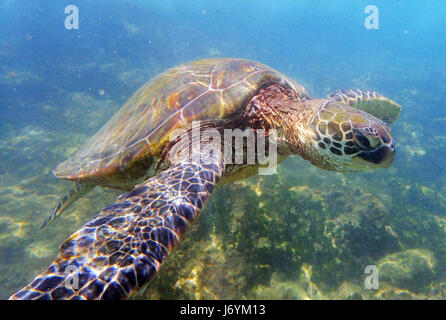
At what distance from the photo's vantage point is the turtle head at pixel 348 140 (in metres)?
2.24

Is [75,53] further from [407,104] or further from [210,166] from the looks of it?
[407,104]

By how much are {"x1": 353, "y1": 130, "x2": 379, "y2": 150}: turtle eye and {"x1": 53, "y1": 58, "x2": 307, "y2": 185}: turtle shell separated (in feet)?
5.07

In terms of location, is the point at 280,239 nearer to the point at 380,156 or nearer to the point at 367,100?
the point at 380,156

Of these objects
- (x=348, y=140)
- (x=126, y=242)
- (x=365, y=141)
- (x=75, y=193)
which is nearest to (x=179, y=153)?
(x=126, y=242)

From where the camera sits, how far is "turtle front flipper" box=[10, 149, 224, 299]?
1.41 meters

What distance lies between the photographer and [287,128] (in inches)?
123

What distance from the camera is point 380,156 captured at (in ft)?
7.38

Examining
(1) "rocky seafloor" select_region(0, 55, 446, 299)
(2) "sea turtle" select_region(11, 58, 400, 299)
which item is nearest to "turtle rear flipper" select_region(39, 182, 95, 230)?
(2) "sea turtle" select_region(11, 58, 400, 299)

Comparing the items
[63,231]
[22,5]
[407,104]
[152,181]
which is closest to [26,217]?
[63,231]

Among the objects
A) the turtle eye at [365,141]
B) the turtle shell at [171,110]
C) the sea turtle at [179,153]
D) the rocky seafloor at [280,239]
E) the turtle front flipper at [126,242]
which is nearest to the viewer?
the turtle front flipper at [126,242]

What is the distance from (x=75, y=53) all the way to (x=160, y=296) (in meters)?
24.1

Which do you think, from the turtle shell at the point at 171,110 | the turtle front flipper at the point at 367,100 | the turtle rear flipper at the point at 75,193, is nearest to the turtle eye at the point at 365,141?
the turtle shell at the point at 171,110

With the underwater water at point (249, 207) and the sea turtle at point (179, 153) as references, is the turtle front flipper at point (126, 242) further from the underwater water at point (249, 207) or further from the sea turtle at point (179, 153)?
the underwater water at point (249, 207)

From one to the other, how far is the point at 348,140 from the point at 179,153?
78.8 inches
